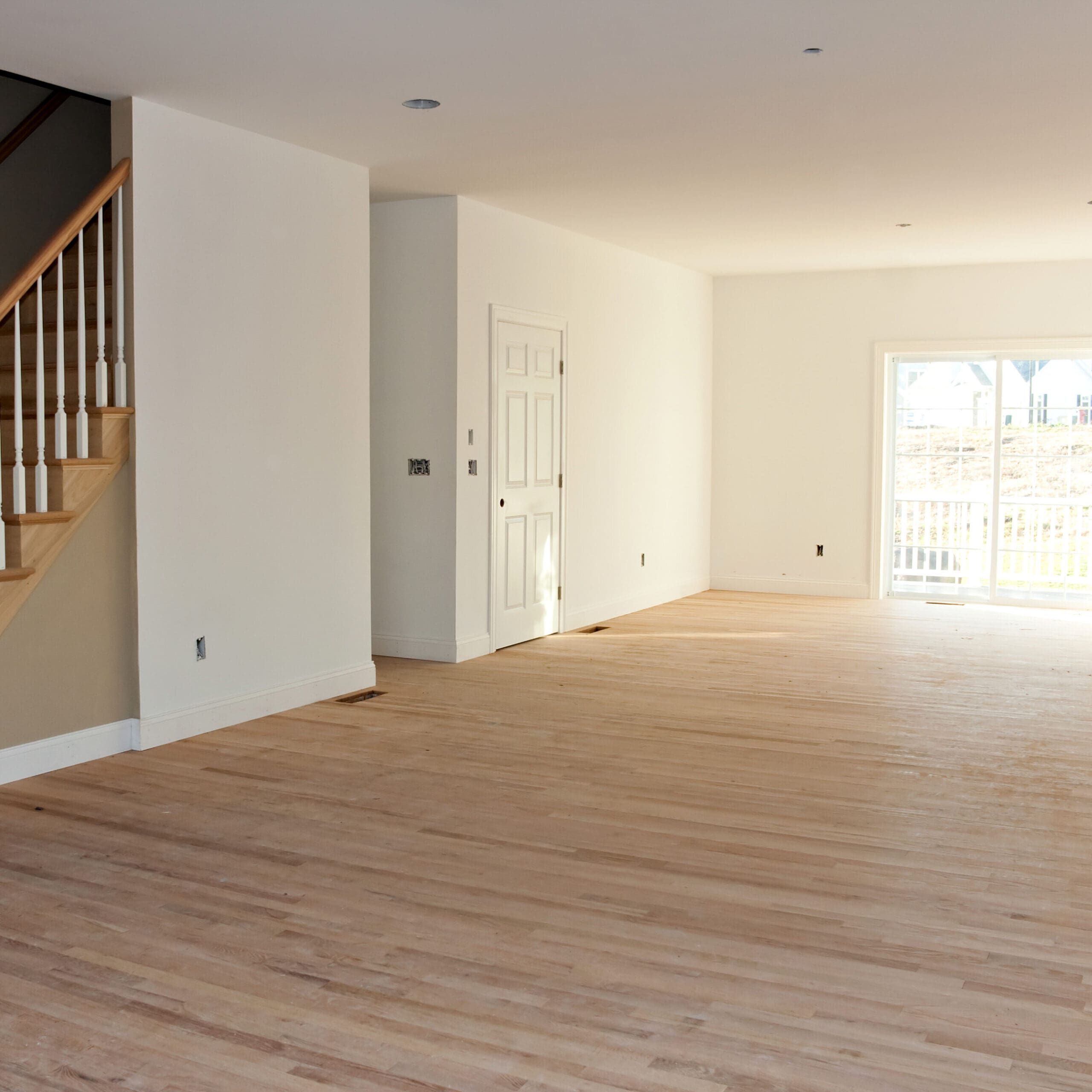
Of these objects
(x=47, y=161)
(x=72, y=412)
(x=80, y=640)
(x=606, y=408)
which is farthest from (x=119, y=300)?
(x=606, y=408)

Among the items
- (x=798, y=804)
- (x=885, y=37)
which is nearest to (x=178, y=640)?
(x=798, y=804)

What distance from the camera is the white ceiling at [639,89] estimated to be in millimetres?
3852

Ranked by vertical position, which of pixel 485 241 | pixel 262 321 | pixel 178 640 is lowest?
pixel 178 640

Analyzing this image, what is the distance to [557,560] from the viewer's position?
795 cm

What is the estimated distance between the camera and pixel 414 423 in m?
6.93

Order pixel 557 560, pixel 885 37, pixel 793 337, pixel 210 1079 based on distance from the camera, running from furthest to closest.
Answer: pixel 793 337 < pixel 557 560 < pixel 885 37 < pixel 210 1079

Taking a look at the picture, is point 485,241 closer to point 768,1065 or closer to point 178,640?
point 178,640

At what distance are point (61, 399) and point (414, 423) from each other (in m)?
2.62

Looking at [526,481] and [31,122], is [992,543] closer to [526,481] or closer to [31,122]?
[526,481]

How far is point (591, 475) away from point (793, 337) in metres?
2.83

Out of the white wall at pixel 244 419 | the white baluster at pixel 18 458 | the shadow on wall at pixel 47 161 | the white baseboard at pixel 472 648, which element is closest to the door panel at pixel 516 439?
the white baseboard at pixel 472 648

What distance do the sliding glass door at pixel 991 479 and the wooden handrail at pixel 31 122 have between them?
6.82 meters

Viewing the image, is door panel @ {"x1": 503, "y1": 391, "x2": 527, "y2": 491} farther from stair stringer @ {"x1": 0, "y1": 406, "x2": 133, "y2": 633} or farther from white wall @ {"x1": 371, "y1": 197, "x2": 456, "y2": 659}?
stair stringer @ {"x1": 0, "y1": 406, "x2": 133, "y2": 633}

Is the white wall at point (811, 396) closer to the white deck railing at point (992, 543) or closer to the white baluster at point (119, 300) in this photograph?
the white deck railing at point (992, 543)
